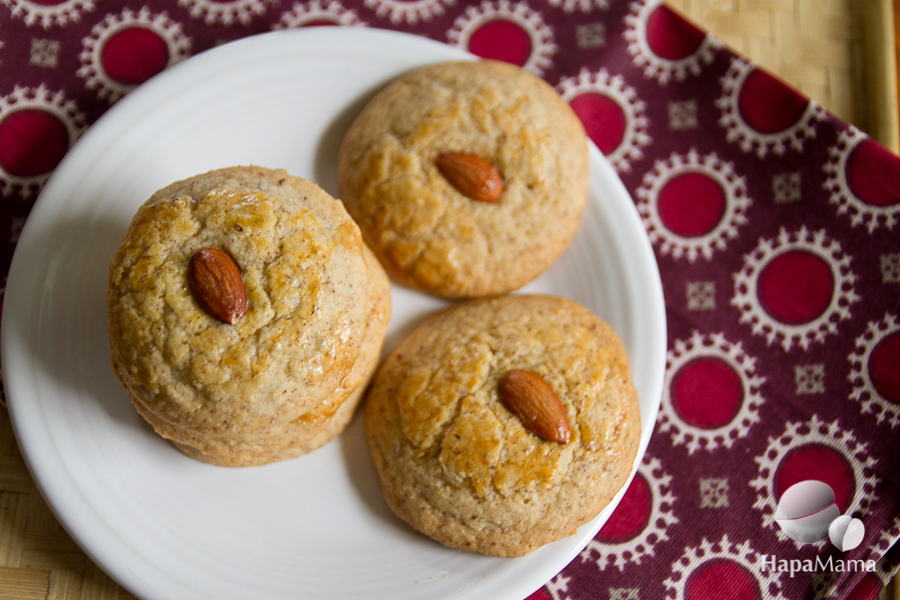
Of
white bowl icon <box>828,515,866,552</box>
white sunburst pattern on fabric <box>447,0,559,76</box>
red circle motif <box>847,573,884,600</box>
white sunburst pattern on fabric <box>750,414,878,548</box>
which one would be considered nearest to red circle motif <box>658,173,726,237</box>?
white sunburst pattern on fabric <box>447,0,559,76</box>

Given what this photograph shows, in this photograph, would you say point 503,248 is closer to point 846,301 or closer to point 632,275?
point 632,275

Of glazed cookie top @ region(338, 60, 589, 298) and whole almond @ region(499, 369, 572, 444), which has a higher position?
glazed cookie top @ region(338, 60, 589, 298)

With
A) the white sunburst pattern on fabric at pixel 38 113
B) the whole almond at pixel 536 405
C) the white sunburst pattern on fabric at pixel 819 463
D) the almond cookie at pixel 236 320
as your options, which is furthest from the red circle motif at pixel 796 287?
the white sunburst pattern on fabric at pixel 38 113

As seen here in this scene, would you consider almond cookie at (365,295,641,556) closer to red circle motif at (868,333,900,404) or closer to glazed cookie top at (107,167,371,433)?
glazed cookie top at (107,167,371,433)

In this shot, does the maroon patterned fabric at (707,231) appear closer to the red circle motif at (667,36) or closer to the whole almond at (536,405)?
the red circle motif at (667,36)

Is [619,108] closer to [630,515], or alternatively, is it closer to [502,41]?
[502,41]

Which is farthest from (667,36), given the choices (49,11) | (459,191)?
(49,11)
